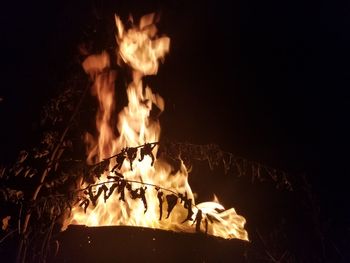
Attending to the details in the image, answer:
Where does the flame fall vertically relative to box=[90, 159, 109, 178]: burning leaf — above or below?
above

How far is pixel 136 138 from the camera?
228 inches

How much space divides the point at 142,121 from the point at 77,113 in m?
0.63

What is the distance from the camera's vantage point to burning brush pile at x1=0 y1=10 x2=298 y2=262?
4.81 metres

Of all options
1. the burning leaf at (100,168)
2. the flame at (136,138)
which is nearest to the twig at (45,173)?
the flame at (136,138)

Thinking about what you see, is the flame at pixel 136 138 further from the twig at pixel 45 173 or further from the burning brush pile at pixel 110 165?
the twig at pixel 45 173

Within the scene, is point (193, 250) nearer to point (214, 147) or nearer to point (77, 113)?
point (214, 147)

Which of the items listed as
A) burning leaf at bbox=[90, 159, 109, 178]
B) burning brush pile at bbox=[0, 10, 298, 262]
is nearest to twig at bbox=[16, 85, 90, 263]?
burning brush pile at bbox=[0, 10, 298, 262]

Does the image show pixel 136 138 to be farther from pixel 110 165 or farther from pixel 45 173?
pixel 45 173

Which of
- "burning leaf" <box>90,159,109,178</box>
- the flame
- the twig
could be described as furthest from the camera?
the flame

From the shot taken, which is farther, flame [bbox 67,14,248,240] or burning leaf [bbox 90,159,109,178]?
flame [bbox 67,14,248,240]

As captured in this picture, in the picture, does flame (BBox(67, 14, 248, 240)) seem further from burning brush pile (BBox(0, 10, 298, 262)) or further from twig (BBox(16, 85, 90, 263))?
twig (BBox(16, 85, 90, 263))

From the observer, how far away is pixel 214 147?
4605mm

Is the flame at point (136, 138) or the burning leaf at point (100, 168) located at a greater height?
the flame at point (136, 138)

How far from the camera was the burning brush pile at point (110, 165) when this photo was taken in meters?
4.81
